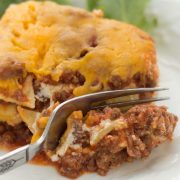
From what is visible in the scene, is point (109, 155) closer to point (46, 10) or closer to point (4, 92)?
point (4, 92)

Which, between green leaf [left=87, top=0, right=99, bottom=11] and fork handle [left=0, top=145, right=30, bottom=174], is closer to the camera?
fork handle [left=0, top=145, right=30, bottom=174]

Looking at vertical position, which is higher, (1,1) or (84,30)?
(84,30)

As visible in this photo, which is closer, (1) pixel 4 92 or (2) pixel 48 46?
(1) pixel 4 92

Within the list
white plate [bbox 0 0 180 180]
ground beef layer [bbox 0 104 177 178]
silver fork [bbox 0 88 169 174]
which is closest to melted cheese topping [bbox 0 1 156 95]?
silver fork [bbox 0 88 169 174]

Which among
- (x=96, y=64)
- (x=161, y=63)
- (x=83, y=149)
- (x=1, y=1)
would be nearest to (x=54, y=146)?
(x=83, y=149)

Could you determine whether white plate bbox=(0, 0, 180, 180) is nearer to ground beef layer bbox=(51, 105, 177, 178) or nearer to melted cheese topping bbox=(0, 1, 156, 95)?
ground beef layer bbox=(51, 105, 177, 178)

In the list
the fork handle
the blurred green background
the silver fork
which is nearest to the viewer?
the fork handle

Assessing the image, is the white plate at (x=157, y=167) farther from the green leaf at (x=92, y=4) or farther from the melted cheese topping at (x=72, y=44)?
the green leaf at (x=92, y=4)

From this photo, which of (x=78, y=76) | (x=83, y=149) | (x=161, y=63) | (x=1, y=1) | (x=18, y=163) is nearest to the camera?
(x=18, y=163)
